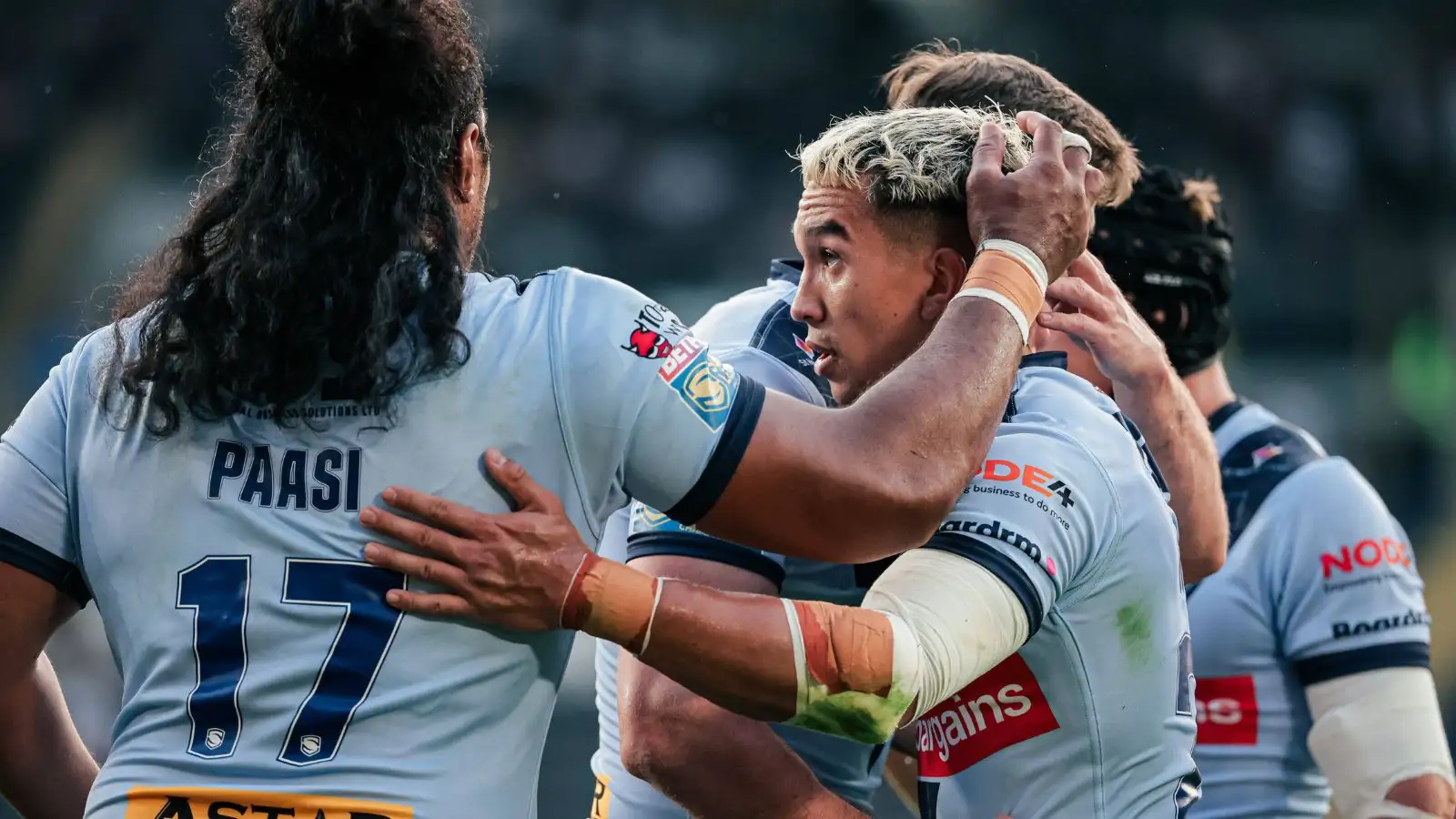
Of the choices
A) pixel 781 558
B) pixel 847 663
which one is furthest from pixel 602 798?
pixel 847 663

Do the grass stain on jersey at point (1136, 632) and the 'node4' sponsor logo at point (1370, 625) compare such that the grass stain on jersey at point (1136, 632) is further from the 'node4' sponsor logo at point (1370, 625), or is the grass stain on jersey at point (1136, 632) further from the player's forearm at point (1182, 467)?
the 'node4' sponsor logo at point (1370, 625)

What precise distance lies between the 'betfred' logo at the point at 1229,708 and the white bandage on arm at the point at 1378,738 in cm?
17

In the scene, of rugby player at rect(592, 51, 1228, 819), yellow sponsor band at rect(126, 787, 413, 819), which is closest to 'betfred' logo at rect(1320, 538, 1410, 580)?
rugby player at rect(592, 51, 1228, 819)

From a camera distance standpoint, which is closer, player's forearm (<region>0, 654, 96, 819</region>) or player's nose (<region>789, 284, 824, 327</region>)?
player's forearm (<region>0, 654, 96, 819</region>)

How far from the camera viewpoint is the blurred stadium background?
8227 mm

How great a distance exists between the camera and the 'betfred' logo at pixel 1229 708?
149 inches

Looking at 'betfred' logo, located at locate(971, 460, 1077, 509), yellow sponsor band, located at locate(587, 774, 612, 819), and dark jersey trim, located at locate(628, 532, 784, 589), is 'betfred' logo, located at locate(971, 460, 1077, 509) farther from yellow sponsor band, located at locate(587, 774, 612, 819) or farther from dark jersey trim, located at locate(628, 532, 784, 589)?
→ yellow sponsor band, located at locate(587, 774, 612, 819)

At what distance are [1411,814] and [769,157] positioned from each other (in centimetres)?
613

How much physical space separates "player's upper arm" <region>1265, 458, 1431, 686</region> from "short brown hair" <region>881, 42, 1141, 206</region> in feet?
3.06

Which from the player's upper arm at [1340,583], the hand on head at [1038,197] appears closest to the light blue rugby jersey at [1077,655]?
the hand on head at [1038,197]

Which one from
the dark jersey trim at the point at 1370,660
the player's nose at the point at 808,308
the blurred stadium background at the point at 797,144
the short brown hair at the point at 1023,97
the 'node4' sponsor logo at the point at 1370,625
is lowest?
the dark jersey trim at the point at 1370,660

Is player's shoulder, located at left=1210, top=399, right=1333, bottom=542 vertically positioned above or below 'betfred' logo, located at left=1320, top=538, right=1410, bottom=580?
above

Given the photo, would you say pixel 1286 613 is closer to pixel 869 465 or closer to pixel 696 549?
pixel 696 549

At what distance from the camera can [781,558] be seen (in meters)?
2.61
